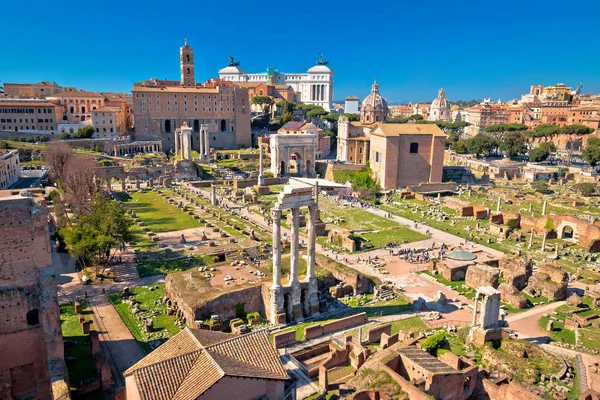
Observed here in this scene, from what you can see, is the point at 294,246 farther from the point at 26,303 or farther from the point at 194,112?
the point at 194,112

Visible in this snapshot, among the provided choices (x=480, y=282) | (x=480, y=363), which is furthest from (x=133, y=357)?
(x=480, y=282)

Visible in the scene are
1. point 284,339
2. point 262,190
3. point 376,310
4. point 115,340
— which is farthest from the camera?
point 262,190

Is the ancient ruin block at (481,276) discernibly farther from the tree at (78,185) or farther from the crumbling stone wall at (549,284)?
the tree at (78,185)

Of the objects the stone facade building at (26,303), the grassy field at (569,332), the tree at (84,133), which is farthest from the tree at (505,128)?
the stone facade building at (26,303)

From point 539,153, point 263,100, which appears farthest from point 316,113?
point 539,153

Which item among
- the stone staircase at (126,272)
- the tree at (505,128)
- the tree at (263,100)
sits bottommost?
the stone staircase at (126,272)

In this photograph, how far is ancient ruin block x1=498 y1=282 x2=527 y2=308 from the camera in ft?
84.6

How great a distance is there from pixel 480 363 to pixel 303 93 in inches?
5254

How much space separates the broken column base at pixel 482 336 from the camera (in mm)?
20938

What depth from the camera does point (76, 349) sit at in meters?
19.8

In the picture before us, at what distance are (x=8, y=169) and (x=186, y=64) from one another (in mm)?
56402

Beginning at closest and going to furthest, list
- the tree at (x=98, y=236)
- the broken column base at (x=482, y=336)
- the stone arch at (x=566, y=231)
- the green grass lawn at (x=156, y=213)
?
the broken column base at (x=482, y=336), the tree at (x=98, y=236), the stone arch at (x=566, y=231), the green grass lawn at (x=156, y=213)

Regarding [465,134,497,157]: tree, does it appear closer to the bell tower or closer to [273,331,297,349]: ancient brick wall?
the bell tower

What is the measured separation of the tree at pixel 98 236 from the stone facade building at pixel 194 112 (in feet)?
181
